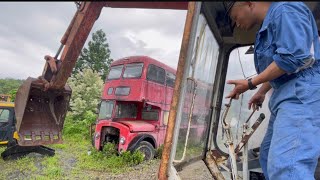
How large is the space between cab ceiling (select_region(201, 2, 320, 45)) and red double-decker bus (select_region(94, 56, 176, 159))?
668 centimetres

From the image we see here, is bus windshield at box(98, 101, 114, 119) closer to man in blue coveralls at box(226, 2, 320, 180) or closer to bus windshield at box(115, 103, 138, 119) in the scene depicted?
bus windshield at box(115, 103, 138, 119)

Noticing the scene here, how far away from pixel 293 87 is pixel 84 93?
55.2 ft

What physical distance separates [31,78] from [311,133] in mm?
3035

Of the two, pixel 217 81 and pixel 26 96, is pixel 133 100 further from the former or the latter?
pixel 217 81

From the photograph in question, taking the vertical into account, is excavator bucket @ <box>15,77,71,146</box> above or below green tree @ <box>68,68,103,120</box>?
below

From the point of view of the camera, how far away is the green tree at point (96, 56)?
31625 mm

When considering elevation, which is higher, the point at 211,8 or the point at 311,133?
the point at 211,8

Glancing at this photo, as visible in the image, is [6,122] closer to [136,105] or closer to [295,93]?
[136,105]

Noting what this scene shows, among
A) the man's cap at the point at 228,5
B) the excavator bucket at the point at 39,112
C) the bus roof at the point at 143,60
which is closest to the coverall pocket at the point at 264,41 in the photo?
the man's cap at the point at 228,5

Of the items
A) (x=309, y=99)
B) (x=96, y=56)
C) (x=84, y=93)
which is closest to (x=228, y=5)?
(x=309, y=99)

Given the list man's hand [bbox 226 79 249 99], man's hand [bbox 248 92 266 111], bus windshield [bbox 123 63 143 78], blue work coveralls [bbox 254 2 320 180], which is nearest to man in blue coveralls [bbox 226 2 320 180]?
blue work coveralls [bbox 254 2 320 180]

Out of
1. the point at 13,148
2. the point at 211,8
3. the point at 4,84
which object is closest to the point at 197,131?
the point at 211,8

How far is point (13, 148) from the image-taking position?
28.5 ft

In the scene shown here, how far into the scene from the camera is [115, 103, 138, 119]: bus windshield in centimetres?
1036
